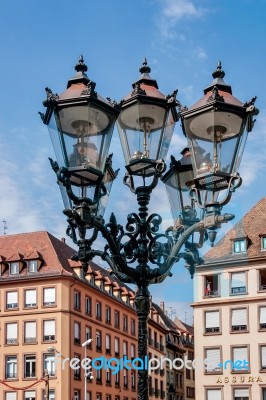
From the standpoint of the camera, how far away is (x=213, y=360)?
47969 millimetres

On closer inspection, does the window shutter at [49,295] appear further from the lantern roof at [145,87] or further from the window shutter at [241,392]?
the lantern roof at [145,87]

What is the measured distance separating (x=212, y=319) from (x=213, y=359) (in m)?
2.58

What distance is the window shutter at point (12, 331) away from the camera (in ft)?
184

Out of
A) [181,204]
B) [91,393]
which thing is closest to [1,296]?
[91,393]

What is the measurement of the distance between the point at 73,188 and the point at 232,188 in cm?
181

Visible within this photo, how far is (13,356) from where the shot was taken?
55812 mm

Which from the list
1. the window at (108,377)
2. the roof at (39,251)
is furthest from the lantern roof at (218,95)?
the window at (108,377)

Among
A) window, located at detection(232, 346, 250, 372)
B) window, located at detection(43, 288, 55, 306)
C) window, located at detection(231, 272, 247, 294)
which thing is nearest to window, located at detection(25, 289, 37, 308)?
window, located at detection(43, 288, 55, 306)

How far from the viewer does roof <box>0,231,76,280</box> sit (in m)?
57.0

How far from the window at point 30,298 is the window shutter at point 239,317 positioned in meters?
15.7

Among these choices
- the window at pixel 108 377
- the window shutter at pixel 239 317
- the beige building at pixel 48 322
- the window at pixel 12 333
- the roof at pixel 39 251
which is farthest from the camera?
the window at pixel 108 377

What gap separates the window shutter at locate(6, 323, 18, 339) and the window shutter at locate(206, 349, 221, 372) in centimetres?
1551

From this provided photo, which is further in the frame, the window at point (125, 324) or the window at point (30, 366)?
the window at point (125, 324)

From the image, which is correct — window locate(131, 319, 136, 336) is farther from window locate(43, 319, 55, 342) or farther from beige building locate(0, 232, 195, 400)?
window locate(43, 319, 55, 342)
